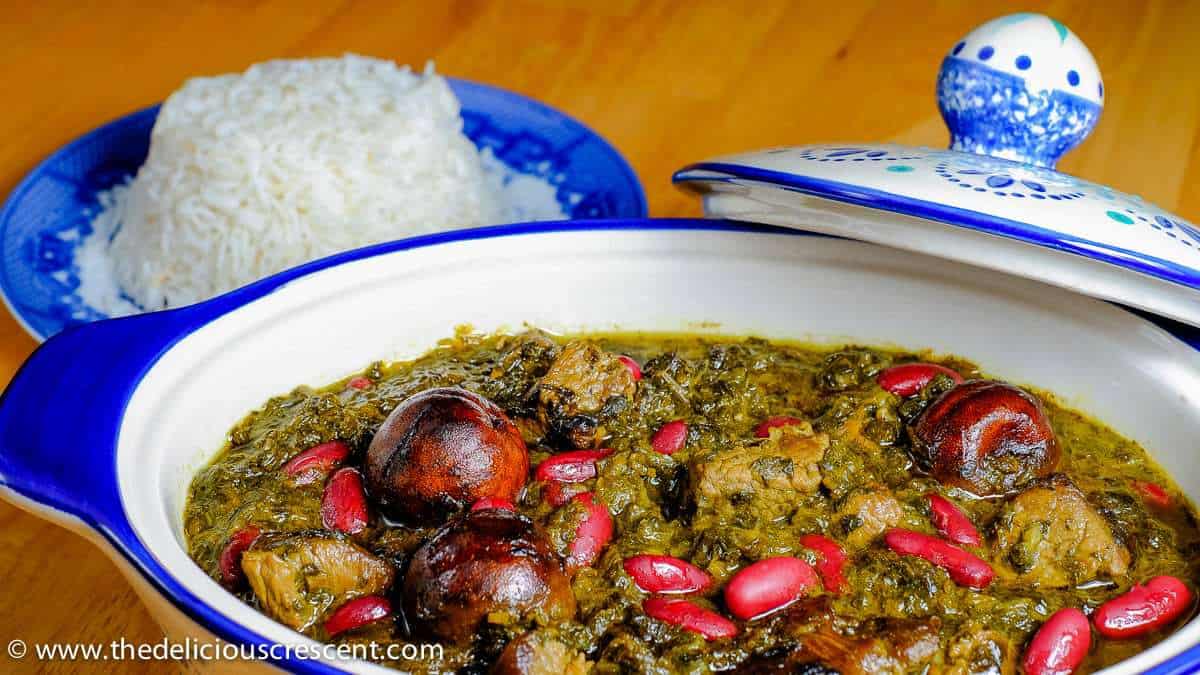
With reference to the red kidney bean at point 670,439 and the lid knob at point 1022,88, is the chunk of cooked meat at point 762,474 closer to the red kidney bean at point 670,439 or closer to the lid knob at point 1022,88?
the red kidney bean at point 670,439

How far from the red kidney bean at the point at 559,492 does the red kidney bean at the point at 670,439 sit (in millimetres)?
188

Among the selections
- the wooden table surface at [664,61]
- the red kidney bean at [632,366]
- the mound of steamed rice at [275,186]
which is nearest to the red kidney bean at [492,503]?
the red kidney bean at [632,366]

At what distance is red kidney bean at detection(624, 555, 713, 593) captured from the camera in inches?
77.2

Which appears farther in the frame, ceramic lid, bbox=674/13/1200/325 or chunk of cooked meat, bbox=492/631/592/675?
ceramic lid, bbox=674/13/1200/325

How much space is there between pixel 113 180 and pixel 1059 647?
10.9 feet

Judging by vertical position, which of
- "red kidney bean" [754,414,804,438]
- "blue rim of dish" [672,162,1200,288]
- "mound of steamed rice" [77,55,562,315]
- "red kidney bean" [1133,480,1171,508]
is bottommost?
"mound of steamed rice" [77,55,562,315]

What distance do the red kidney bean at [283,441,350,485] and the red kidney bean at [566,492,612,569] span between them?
470 mm

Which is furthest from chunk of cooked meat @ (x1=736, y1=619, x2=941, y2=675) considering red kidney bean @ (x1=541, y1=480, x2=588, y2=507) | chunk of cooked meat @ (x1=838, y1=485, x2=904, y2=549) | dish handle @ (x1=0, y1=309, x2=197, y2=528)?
dish handle @ (x1=0, y1=309, x2=197, y2=528)

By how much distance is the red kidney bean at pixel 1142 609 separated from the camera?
195 cm

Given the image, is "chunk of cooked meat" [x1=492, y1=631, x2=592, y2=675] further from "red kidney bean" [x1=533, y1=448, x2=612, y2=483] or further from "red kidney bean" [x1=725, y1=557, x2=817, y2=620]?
"red kidney bean" [x1=533, y1=448, x2=612, y2=483]

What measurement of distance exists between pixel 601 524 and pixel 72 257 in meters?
2.29

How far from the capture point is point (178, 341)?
2.26m

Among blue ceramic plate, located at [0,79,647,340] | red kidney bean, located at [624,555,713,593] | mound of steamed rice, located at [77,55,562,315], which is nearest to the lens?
red kidney bean, located at [624,555,713,593]

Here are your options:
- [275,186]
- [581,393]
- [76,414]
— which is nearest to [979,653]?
[581,393]
